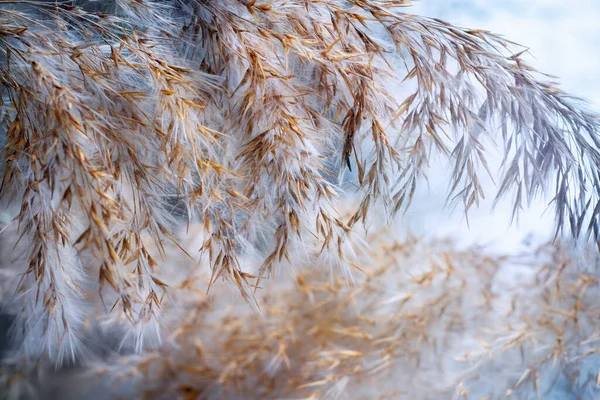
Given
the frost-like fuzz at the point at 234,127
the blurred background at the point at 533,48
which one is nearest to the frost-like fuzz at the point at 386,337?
the blurred background at the point at 533,48

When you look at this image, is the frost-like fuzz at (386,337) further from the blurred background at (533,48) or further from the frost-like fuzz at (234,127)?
the frost-like fuzz at (234,127)

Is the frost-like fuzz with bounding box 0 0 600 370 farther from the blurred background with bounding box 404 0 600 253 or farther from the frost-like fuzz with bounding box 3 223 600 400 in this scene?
the frost-like fuzz with bounding box 3 223 600 400

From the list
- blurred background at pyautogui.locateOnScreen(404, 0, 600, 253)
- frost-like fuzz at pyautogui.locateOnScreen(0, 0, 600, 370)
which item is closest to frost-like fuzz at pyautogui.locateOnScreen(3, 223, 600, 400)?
blurred background at pyautogui.locateOnScreen(404, 0, 600, 253)

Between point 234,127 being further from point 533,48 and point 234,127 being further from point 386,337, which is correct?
point 386,337

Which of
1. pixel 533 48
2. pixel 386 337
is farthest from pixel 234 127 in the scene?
pixel 386 337

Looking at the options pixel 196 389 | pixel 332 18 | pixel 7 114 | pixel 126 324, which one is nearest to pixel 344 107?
pixel 332 18
